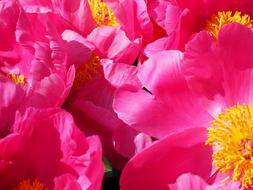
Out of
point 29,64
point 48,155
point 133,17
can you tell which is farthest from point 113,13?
point 48,155

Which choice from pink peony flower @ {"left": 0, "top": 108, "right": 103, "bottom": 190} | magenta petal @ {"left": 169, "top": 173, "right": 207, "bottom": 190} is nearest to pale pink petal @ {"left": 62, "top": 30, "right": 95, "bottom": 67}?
pink peony flower @ {"left": 0, "top": 108, "right": 103, "bottom": 190}

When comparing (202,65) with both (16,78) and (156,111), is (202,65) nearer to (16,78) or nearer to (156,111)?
(156,111)

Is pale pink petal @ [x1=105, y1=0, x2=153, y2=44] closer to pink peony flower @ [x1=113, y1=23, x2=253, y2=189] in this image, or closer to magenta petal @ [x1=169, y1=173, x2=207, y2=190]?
pink peony flower @ [x1=113, y1=23, x2=253, y2=189]

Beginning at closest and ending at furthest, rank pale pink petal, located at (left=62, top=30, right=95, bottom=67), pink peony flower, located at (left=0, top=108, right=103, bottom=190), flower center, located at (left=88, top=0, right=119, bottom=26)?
pink peony flower, located at (left=0, top=108, right=103, bottom=190) < pale pink petal, located at (left=62, top=30, right=95, bottom=67) < flower center, located at (left=88, top=0, right=119, bottom=26)

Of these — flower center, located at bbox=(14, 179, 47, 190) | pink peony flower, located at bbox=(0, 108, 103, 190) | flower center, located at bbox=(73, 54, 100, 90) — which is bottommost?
flower center, located at bbox=(14, 179, 47, 190)

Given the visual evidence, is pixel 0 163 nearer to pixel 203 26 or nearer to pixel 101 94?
pixel 101 94

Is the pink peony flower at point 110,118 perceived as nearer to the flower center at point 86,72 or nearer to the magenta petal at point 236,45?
the flower center at point 86,72

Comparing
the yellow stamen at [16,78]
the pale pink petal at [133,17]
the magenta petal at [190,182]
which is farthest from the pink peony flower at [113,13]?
the magenta petal at [190,182]
